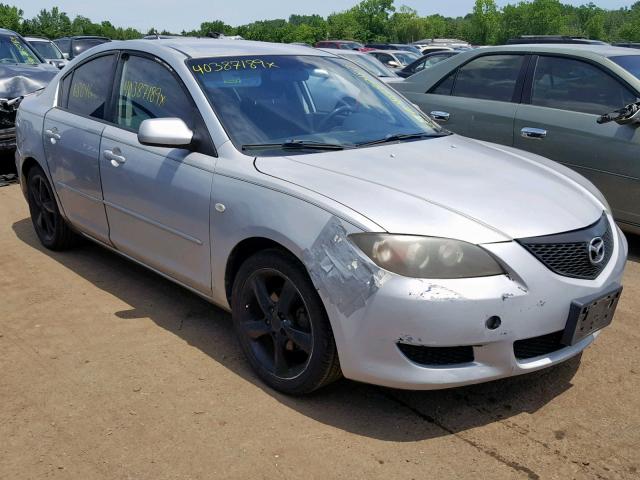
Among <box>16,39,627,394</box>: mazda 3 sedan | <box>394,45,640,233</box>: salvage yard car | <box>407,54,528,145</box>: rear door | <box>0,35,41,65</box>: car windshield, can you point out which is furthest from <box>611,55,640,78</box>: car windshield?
<box>0,35,41,65</box>: car windshield

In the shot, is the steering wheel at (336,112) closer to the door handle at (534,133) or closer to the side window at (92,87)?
the side window at (92,87)

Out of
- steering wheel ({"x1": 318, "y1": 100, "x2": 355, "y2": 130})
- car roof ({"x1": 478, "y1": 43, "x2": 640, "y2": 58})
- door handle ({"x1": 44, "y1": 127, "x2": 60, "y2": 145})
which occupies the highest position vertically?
car roof ({"x1": 478, "y1": 43, "x2": 640, "y2": 58})

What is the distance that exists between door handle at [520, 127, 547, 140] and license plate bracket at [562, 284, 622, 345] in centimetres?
279

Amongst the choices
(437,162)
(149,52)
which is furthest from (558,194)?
(149,52)

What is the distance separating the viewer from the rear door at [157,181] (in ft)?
12.0

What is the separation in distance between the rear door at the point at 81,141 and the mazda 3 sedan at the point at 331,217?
0.02 m

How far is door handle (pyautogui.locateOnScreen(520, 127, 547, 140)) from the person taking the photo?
5.75 m

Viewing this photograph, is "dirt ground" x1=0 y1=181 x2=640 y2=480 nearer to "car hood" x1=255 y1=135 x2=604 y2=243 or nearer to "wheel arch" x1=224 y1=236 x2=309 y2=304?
"wheel arch" x1=224 y1=236 x2=309 y2=304

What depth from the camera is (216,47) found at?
13.9 feet

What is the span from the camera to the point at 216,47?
4.25 metres

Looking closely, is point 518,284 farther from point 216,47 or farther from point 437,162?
point 216,47

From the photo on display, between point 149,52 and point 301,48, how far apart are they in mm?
944

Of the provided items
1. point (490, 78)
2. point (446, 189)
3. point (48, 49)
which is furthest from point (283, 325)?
point (48, 49)

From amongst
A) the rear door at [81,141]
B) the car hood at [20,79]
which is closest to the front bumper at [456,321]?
the rear door at [81,141]
